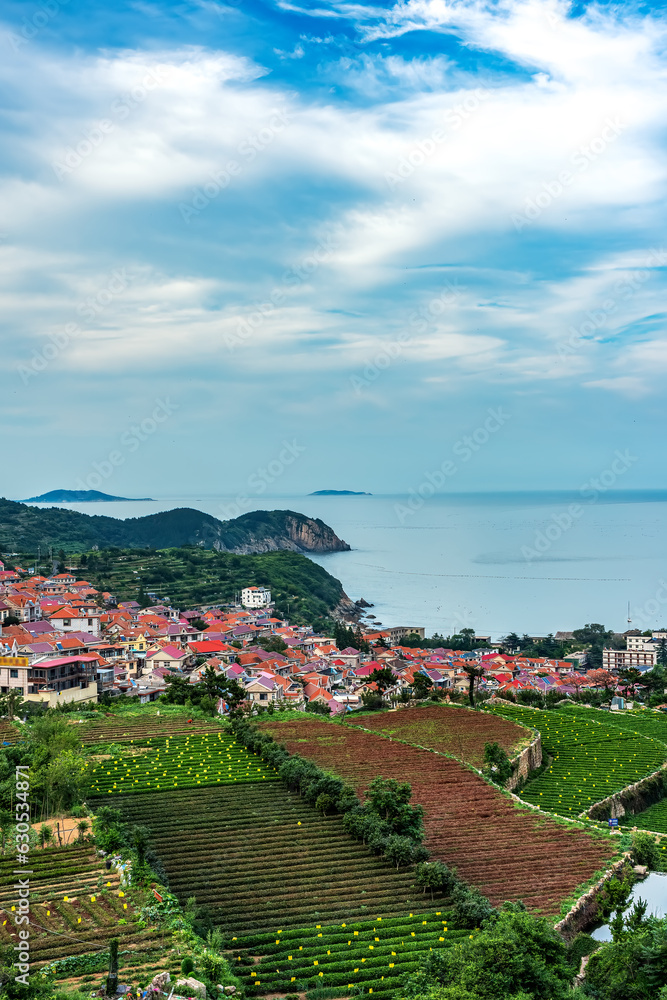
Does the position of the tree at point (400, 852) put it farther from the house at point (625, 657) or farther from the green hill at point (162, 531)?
the green hill at point (162, 531)

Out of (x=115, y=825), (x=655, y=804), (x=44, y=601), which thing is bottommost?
(x=655, y=804)

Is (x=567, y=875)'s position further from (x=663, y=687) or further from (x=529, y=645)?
(x=529, y=645)

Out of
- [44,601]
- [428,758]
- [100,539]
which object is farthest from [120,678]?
[100,539]

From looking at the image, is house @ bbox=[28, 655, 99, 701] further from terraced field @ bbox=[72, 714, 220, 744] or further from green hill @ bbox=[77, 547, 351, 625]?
green hill @ bbox=[77, 547, 351, 625]

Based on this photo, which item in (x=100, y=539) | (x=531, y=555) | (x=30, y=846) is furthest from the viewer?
(x=531, y=555)

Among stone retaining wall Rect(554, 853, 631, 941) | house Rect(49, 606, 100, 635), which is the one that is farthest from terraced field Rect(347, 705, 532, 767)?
house Rect(49, 606, 100, 635)

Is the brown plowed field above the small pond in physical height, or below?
above

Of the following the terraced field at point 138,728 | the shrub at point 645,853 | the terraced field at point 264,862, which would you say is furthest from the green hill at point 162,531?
the shrub at point 645,853

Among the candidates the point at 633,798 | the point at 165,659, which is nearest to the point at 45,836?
the point at 633,798
